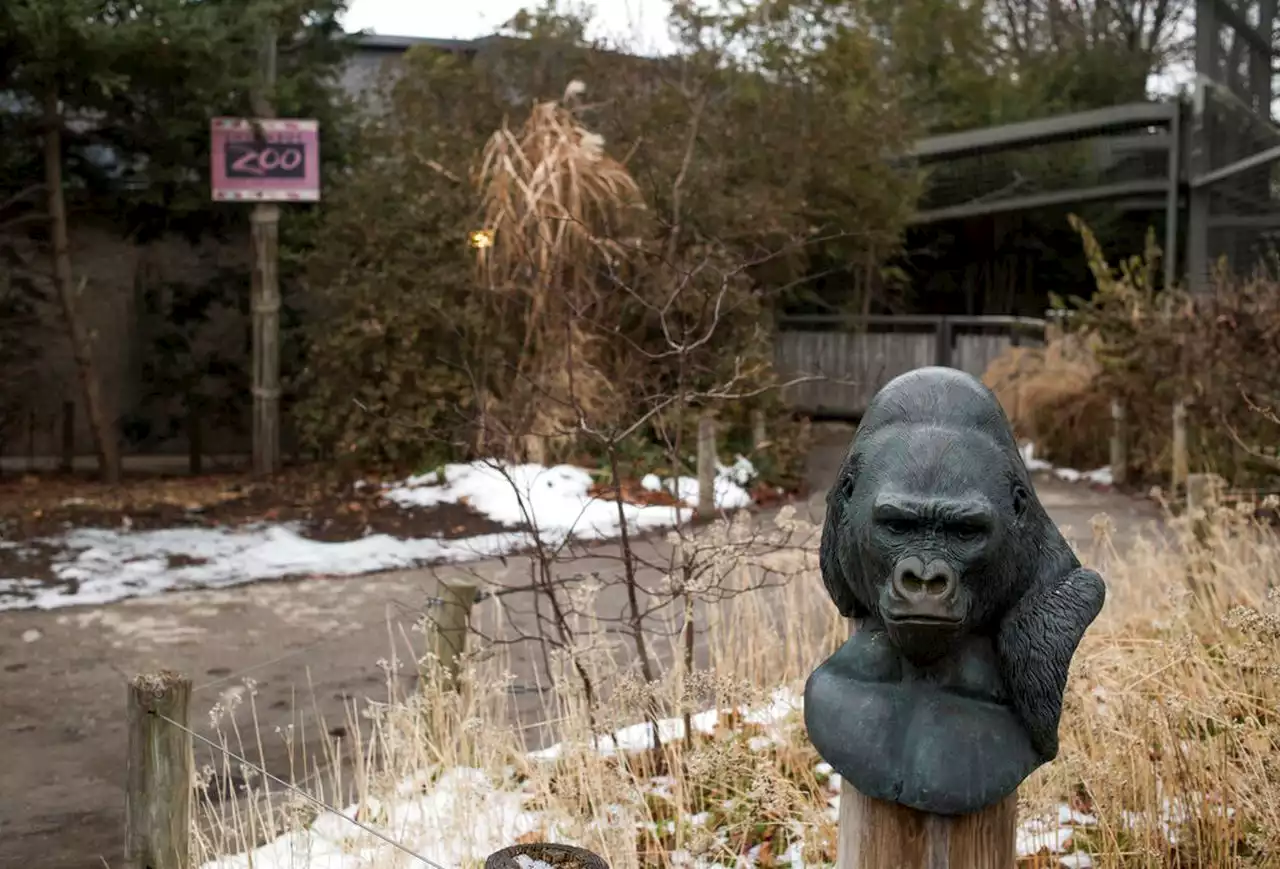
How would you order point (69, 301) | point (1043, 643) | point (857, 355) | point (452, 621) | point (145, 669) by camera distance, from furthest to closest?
1. point (857, 355)
2. point (69, 301)
3. point (145, 669)
4. point (452, 621)
5. point (1043, 643)

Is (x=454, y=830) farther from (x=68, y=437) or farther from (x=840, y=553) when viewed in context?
(x=68, y=437)

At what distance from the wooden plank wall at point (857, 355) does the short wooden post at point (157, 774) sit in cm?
1344

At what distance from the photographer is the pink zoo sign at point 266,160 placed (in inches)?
423

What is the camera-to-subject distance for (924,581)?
1.84 m

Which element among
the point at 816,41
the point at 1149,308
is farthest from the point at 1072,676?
the point at 816,41

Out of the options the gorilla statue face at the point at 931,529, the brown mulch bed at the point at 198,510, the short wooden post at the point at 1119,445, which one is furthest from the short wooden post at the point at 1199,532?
the short wooden post at the point at 1119,445

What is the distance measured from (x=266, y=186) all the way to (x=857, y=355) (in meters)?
8.45

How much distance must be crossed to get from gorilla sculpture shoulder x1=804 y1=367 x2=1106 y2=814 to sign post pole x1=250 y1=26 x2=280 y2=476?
385 inches

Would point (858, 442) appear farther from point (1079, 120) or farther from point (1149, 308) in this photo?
point (1079, 120)

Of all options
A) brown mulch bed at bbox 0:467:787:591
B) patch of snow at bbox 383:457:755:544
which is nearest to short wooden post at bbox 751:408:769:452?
patch of snow at bbox 383:457:755:544

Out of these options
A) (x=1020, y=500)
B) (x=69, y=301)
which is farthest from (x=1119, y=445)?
(x=1020, y=500)

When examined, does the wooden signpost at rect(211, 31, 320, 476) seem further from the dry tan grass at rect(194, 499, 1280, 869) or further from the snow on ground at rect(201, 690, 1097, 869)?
the snow on ground at rect(201, 690, 1097, 869)

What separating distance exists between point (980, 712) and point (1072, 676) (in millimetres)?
1727

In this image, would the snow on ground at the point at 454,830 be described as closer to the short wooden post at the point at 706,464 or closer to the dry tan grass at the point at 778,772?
the dry tan grass at the point at 778,772
